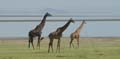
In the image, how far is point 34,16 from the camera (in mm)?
66000

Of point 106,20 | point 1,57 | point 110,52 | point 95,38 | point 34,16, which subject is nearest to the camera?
point 1,57

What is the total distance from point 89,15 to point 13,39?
13.5 m

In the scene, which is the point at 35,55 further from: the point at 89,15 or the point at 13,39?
the point at 89,15

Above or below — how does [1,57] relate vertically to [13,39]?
above

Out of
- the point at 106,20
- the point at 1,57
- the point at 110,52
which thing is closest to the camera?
the point at 1,57

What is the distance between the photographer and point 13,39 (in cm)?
4925

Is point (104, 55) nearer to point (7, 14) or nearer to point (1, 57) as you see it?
point (1, 57)

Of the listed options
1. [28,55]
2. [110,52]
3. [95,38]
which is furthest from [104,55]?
[95,38]

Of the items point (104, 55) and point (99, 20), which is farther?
point (99, 20)

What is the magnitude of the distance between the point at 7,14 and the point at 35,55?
38.0 meters

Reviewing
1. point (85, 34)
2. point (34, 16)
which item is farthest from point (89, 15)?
point (85, 34)

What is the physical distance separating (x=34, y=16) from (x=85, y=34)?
18.4 m

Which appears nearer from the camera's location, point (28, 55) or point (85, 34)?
point (28, 55)

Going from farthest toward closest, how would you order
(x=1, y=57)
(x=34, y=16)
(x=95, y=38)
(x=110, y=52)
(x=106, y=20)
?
1. (x=34, y=16)
2. (x=106, y=20)
3. (x=95, y=38)
4. (x=110, y=52)
5. (x=1, y=57)
